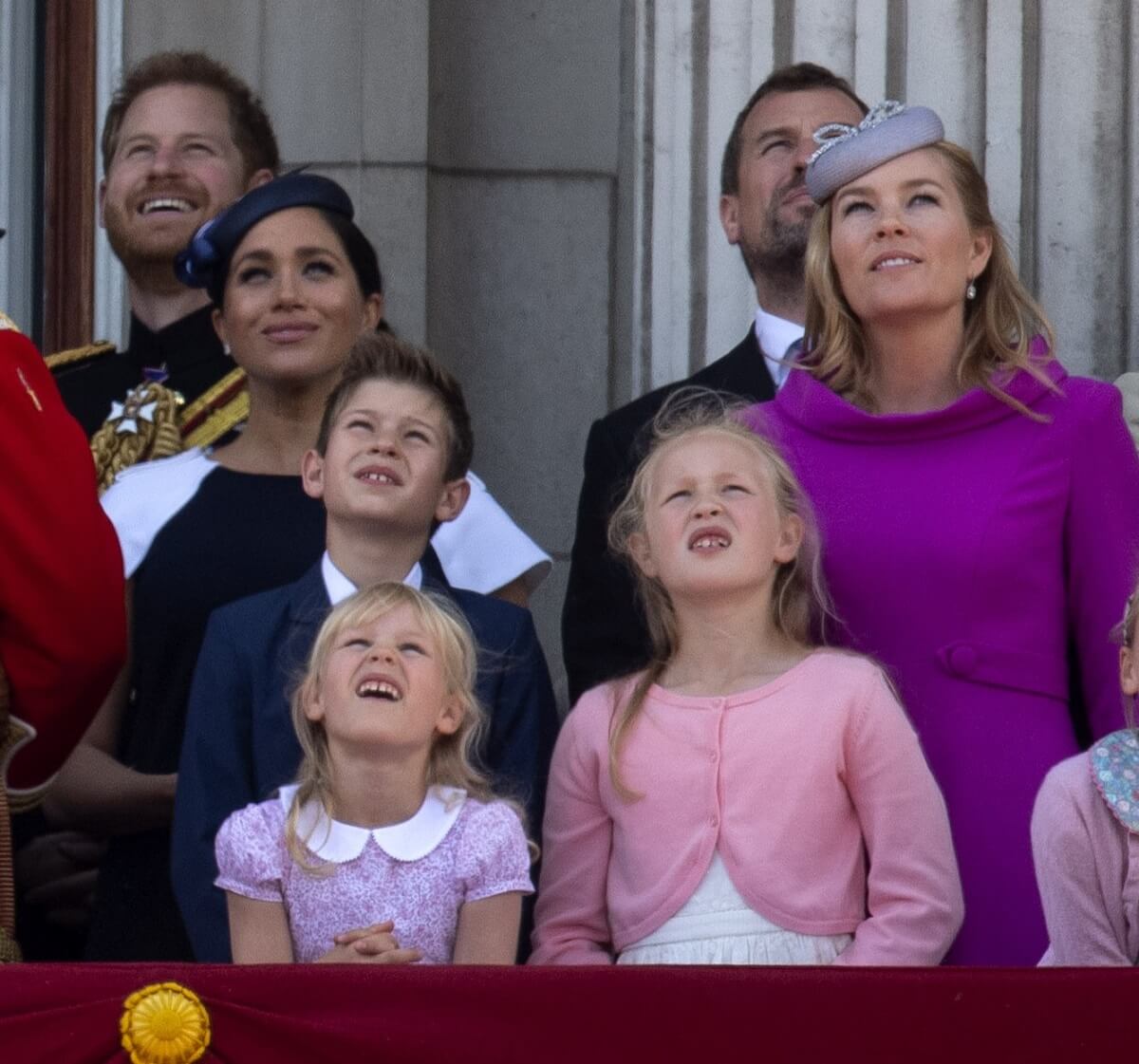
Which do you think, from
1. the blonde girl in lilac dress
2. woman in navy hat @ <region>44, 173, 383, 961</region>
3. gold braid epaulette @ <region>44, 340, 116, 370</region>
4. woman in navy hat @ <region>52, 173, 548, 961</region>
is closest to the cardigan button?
the blonde girl in lilac dress

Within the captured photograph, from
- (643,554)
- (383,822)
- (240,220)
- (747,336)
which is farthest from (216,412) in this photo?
→ (383,822)

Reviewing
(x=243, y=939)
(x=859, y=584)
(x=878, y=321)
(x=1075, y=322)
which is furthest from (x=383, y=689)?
(x=1075, y=322)

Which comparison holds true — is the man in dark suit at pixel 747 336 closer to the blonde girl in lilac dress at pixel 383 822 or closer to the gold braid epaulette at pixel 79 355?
the blonde girl in lilac dress at pixel 383 822

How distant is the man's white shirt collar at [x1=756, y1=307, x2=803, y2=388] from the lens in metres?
4.91

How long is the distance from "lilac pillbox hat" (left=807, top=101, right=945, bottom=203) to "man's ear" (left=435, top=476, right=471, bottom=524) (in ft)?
2.30

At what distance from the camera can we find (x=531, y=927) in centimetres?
404

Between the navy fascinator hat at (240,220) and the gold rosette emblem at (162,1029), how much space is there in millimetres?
2052

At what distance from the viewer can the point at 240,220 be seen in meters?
4.84

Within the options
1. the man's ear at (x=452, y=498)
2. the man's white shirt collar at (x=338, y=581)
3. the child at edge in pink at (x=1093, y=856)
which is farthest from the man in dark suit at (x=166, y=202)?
the child at edge in pink at (x=1093, y=856)

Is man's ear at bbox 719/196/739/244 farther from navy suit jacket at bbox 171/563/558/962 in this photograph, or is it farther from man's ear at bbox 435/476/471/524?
navy suit jacket at bbox 171/563/558/962

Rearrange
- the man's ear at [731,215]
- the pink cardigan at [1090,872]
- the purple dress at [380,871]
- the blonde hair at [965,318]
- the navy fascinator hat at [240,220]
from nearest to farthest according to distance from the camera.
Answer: the pink cardigan at [1090,872]
the purple dress at [380,871]
the blonde hair at [965,318]
the navy fascinator hat at [240,220]
the man's ear at [731,215]

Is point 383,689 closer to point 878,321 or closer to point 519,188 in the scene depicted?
point 878,321

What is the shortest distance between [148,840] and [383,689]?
83 centimetres

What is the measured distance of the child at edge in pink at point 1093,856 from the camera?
354cm
